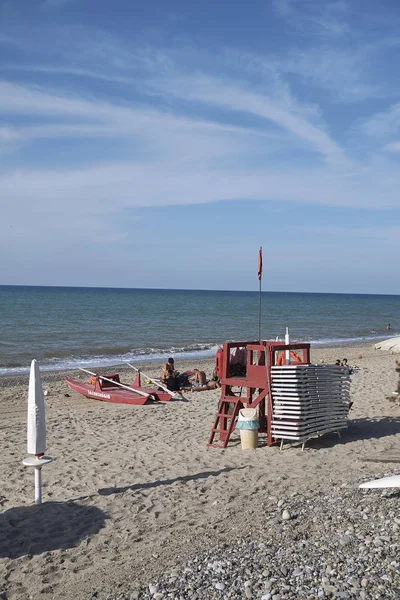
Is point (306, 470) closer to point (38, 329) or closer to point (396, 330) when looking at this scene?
point (38, 329)

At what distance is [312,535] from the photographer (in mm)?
5410

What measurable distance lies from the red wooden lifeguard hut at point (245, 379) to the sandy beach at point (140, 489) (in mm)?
307

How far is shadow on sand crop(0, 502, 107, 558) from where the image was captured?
5633mm

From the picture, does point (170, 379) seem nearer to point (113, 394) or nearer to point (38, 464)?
point (113, 394)

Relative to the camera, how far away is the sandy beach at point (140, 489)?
5.17 meters

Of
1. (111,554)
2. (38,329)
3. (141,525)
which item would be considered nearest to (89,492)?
(141,525)

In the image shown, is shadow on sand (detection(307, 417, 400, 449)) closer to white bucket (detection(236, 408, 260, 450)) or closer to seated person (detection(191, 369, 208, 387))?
white bucket (detection(236, 408, 260, 450))

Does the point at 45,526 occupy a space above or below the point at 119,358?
above

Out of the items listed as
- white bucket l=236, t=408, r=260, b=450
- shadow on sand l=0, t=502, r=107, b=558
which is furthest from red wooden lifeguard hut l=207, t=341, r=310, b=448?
shadow on sand l=0, t=502, r=107, b=558

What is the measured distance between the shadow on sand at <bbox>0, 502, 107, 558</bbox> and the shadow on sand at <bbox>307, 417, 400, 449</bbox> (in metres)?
4.11

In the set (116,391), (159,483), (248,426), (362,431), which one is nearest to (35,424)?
(159,483)

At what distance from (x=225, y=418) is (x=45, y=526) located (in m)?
4.07

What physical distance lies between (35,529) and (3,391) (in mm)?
12152

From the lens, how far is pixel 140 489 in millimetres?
7277
